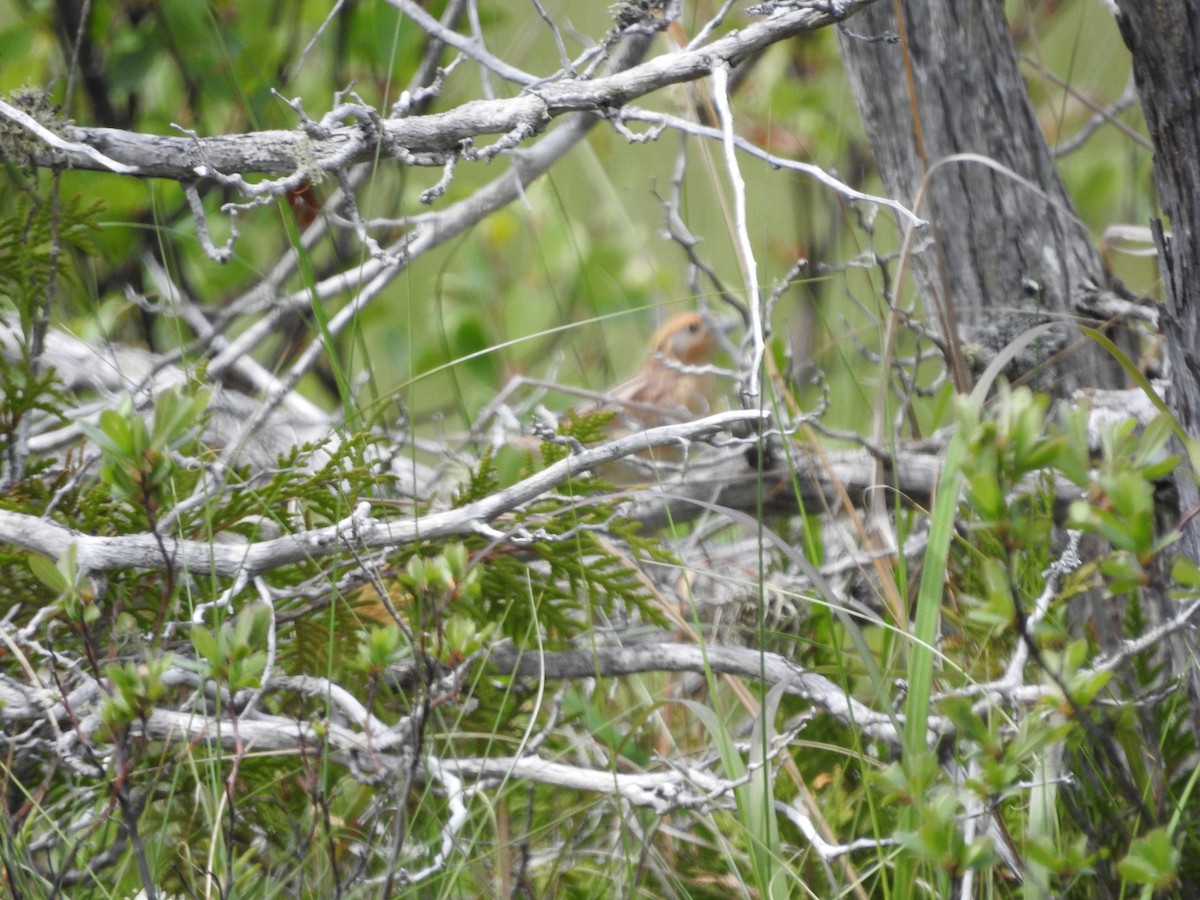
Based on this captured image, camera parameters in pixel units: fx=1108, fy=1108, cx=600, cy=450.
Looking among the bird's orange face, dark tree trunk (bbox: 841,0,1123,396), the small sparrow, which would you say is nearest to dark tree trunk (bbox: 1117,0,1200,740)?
dark tree trunk (bbox: 841,0,1123,396)

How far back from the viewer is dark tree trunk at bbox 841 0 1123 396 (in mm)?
2072

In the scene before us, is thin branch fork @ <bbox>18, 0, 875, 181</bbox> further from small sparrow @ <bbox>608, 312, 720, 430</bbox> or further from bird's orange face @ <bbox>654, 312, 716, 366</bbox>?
bird's orange face @ <bbox>654, 312, 716, 366</bbox>

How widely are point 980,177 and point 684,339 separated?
3.45 m

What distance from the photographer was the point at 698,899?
164cm

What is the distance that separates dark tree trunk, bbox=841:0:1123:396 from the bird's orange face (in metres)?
3.16

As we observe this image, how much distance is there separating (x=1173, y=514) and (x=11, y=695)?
1.75 m

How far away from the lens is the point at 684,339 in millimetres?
5570

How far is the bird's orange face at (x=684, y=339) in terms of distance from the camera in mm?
5441

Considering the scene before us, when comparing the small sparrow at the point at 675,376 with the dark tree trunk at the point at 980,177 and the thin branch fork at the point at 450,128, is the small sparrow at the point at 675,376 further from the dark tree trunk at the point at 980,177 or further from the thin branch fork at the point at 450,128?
the thin branch fork at the point at 450,128

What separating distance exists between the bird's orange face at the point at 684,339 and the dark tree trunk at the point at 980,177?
316 cm

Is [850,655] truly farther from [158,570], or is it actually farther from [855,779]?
[158,570]

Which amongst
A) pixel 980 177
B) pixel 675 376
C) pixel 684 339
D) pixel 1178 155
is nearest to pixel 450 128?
pixel 1178 155

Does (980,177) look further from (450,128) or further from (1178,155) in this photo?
(450,128)

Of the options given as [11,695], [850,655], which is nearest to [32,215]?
[11,695]
